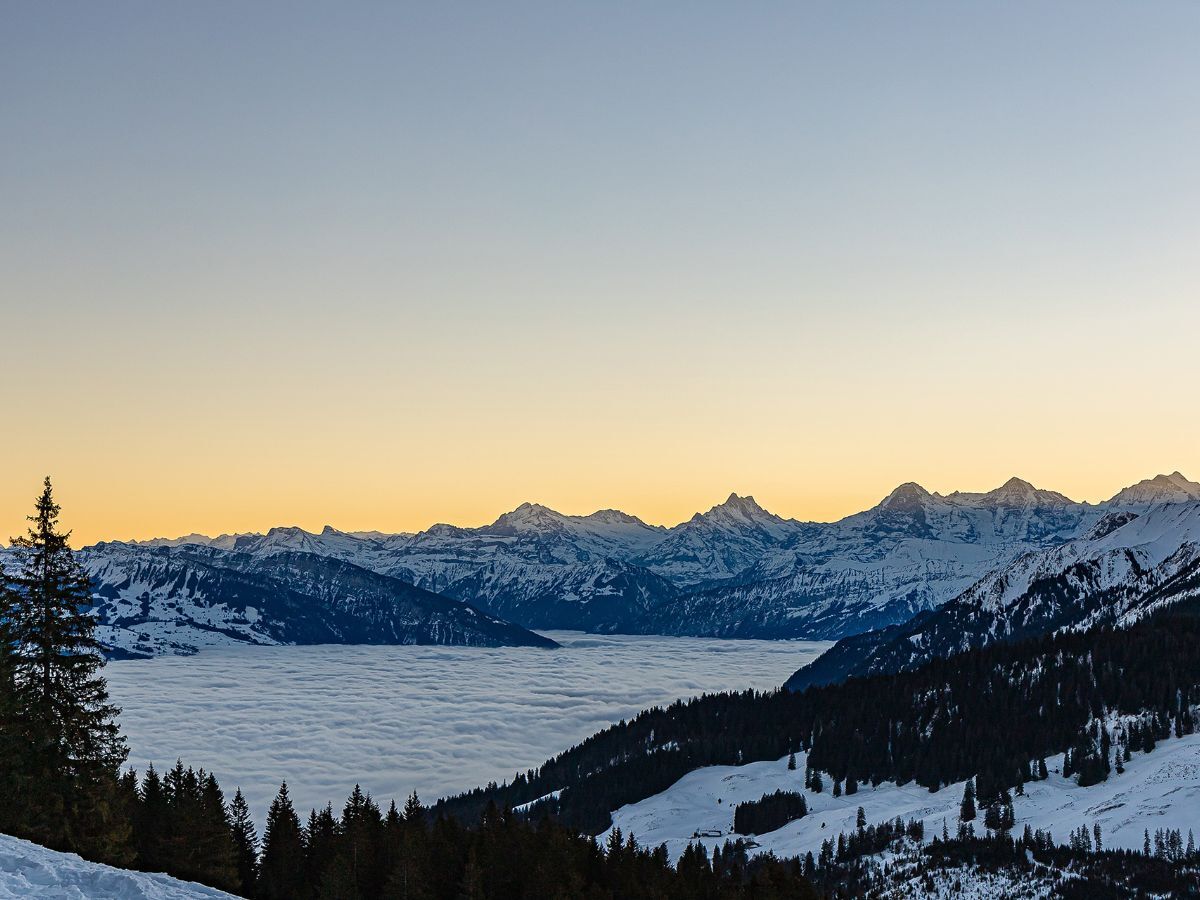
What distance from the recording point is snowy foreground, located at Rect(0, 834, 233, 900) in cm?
2411

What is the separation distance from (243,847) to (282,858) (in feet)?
15.4

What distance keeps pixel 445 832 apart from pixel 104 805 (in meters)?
41.2

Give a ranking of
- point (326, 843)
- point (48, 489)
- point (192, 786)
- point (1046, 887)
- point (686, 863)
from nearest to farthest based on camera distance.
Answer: point (48, 489) < point (192, 786) < point (326, 843) < point (686, 863) < point (1046, 887)

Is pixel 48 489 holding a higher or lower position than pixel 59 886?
higher

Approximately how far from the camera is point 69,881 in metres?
25.2

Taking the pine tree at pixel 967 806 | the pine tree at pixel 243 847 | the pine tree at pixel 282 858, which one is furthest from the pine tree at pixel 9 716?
the pine tree at pixel 967 806

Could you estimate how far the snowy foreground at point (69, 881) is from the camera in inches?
949

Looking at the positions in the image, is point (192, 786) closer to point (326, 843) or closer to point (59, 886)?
point (326, 843)

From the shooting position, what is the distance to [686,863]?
83125 mm

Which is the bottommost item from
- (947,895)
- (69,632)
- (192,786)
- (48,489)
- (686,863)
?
(947,895)

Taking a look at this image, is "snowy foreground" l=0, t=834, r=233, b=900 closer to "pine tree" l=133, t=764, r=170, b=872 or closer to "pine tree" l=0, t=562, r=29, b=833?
"pine tree" l=0, t=562, r=29, b=833

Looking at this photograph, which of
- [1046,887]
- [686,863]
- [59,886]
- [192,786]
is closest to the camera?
[59,886]

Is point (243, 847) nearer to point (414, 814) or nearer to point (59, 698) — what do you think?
point (414, 814)

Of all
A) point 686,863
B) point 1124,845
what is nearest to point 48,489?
point 686,863
